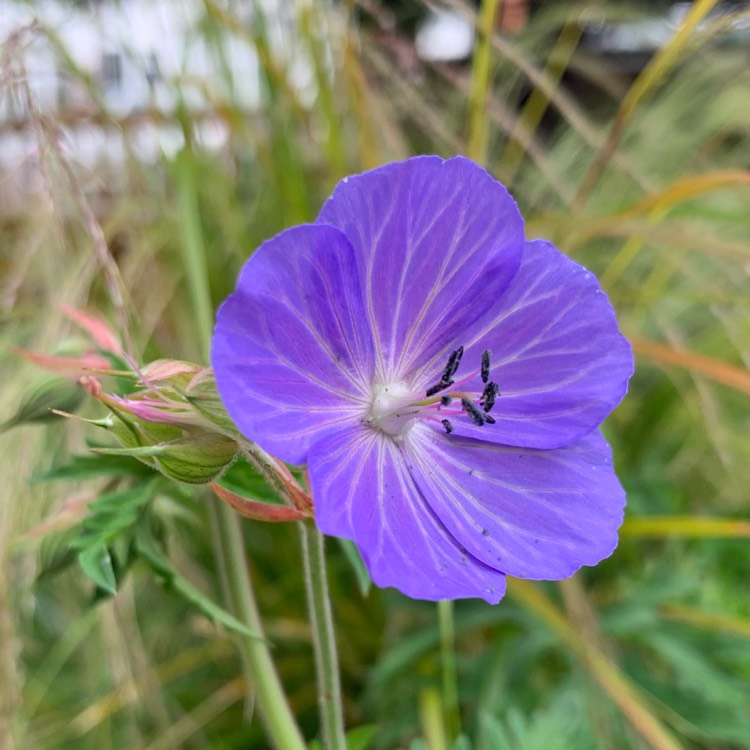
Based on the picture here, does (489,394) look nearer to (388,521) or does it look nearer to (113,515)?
(388,521)

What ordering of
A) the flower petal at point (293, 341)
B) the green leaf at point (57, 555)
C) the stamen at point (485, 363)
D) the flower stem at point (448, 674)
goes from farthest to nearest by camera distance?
the flower stem at point (448, 674) → the green leaf at point (57, 555) → the stamen at point (485, 363) → the flower petal at point (293, 341)

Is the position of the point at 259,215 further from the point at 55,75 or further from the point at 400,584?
the point at 400,584

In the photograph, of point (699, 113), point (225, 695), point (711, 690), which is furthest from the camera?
point (699, 113)

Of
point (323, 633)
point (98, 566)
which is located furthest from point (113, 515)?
point (323, 633)

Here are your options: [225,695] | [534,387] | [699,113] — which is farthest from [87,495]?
[699,113]

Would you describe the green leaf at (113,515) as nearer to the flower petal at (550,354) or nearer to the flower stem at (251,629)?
the flower stem at (251,629)

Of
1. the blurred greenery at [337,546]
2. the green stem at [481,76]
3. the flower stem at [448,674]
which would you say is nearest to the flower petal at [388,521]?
the blurred greenery at [337,546]
